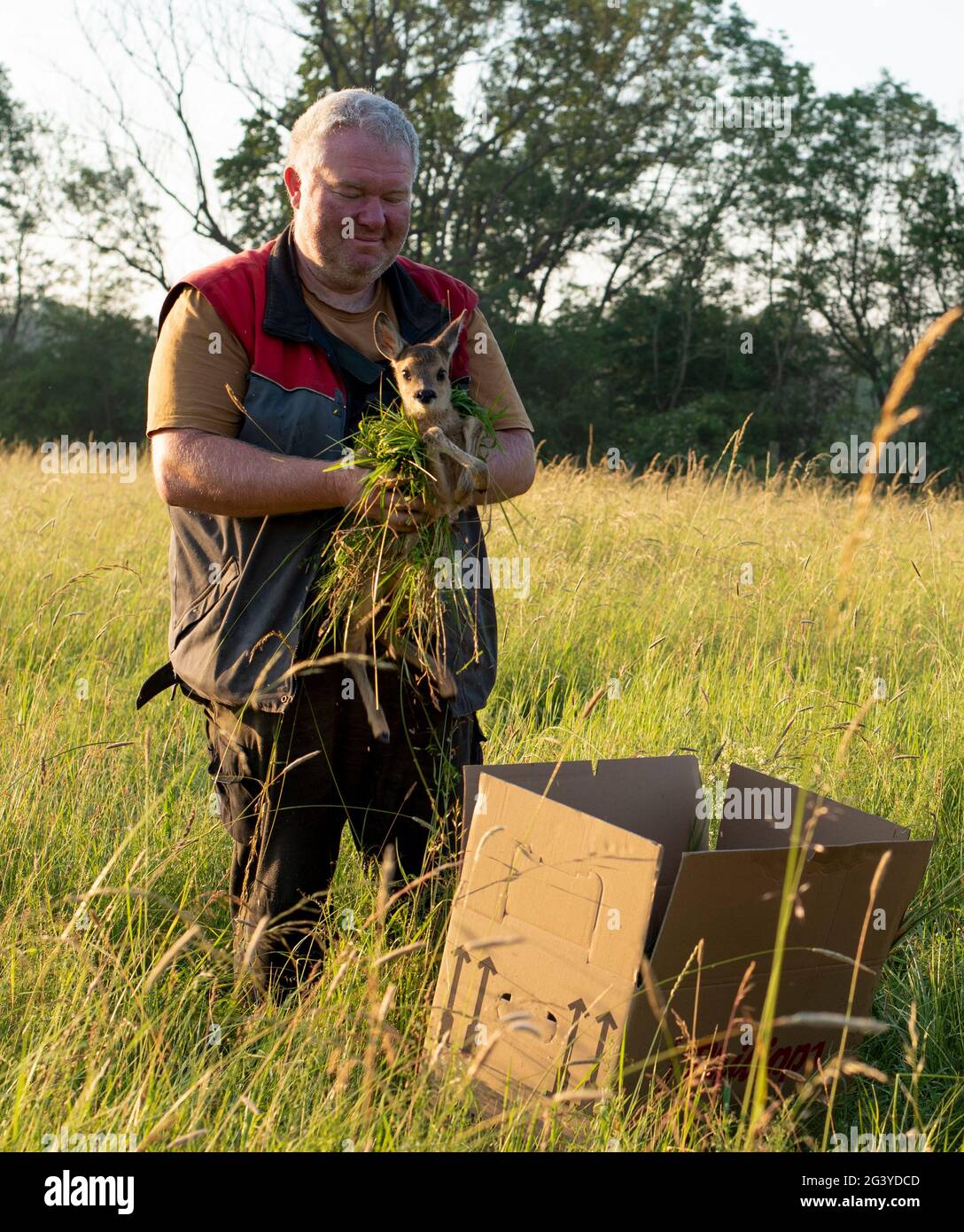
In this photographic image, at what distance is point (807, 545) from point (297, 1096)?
17.0 feet

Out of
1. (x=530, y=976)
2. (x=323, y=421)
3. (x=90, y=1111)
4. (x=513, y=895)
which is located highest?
(x=323, y=421)

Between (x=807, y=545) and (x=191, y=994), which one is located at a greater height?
(x=807, y=545)

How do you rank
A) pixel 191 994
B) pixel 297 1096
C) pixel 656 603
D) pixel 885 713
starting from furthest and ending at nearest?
pixel 656 603 → pixel 885 713 → pixel 191 994 → pixel 297 1096

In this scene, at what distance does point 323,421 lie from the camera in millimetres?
2781

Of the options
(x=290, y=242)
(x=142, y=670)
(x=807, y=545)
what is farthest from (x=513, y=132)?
(x=290, y=242)

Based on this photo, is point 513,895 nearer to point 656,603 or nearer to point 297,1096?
point 297,1096

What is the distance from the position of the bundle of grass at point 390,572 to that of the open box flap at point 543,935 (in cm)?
45

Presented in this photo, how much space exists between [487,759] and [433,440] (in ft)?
5.45

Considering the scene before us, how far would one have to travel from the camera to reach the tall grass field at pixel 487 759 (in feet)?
6.97

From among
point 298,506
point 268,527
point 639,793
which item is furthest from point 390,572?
point 639,793

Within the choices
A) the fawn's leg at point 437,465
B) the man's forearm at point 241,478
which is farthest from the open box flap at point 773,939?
the man's forearm at point 241,478

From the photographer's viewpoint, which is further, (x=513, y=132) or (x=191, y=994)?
(x=513, y=132)

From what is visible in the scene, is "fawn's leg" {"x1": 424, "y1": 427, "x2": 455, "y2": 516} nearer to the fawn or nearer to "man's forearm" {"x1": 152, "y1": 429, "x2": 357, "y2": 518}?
the fawn
